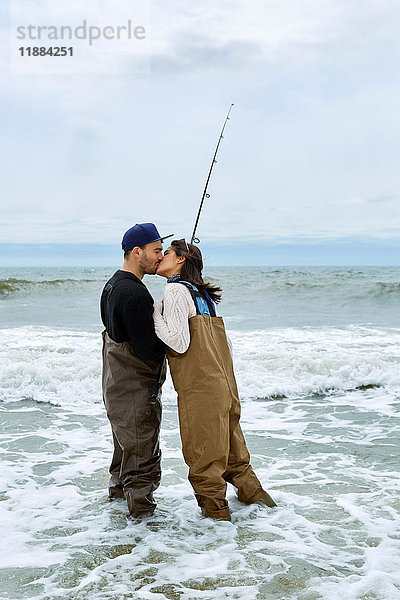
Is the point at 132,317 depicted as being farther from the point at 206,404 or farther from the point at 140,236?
the point at 206,404

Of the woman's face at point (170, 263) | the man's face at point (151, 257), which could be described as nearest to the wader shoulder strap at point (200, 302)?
the woman's face at point (170, 263)

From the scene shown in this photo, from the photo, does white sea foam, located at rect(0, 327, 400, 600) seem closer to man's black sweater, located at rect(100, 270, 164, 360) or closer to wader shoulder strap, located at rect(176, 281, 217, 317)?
man's black sweater, located at rect(100, 270, 164, 360)

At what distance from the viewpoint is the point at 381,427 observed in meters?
6.27

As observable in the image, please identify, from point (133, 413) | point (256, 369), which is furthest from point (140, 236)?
point (256, 369)

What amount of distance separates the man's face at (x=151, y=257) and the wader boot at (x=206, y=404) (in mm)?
449

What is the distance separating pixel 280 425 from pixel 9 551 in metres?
3.48

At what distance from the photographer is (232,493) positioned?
171 inches

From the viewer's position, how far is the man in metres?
3.62

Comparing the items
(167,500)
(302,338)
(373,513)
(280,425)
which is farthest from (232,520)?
(302,338)

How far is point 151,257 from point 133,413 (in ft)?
3.19

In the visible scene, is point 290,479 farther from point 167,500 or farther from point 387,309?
point 387,309

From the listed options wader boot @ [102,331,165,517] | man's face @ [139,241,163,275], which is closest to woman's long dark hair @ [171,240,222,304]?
man's face @ [139,241,163,275]

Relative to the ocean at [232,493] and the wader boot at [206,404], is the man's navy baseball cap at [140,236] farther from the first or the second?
the ocean at [232,493]

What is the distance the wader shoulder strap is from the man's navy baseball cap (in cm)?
34
